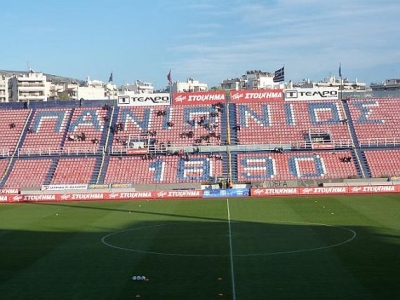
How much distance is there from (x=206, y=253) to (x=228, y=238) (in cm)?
404

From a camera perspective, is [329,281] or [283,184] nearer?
[329,281]

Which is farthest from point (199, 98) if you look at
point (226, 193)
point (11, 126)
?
point (226, 193)

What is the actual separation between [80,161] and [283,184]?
2313 centimetres

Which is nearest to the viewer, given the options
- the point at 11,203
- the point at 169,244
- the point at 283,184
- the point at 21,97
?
the point at 169,244

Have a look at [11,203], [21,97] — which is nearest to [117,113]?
[11,203]

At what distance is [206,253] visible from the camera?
85.5ft

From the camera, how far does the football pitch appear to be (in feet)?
64.9

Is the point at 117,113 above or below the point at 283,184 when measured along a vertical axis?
above

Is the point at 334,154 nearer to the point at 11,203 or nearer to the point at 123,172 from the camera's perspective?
the point at 123,172

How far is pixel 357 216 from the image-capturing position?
3759 centimetres

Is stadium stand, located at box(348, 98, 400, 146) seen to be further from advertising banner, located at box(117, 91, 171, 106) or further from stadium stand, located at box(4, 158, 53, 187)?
stadium stand, located at box(4, 158, 53, 187)

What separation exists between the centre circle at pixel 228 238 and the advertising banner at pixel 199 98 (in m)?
41.9

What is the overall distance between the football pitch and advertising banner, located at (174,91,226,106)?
3359cm

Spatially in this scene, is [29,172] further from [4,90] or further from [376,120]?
[4,90]
